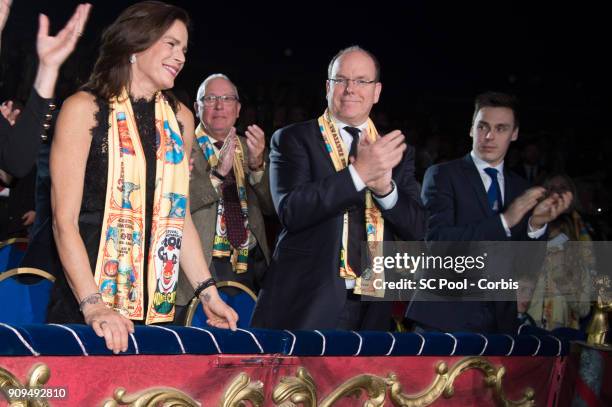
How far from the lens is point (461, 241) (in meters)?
3.39

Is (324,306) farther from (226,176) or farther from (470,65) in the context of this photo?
(470,65)

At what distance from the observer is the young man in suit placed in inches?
127

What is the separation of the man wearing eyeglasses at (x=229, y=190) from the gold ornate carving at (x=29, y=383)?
2.20 metres

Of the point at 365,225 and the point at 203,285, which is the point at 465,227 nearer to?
the point at 365,225

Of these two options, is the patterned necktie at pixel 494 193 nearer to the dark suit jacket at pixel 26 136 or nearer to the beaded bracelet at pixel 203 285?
the beaded bracelet at pixel 203 285

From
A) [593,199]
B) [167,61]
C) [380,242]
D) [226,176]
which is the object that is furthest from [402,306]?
[593,199]

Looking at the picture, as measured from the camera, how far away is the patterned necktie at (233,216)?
4.37m

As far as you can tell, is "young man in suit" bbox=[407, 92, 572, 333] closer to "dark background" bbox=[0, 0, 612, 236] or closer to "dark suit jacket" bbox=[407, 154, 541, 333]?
"dark suit jacket" bbox=[407, 154, 541, 333]

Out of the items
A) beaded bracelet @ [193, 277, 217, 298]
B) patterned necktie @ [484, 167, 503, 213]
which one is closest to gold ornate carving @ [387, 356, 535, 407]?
beaded bracelet @ [193, 277, 217, 298]

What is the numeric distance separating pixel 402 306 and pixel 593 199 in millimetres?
3231

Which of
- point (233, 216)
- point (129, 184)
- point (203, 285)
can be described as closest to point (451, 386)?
point (203, 285)

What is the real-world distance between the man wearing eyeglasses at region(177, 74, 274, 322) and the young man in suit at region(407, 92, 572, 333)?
37.0 inches

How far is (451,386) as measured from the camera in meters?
2.35

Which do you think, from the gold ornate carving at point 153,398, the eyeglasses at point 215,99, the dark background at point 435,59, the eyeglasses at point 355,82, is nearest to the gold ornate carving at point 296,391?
the gold ornate carving at point 153,398
